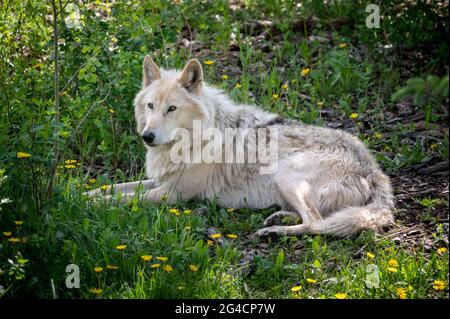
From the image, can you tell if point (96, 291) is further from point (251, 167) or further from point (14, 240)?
point (251, 167)

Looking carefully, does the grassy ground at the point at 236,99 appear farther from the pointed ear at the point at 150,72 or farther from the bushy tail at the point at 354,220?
the pointed ear at the point at 150,72

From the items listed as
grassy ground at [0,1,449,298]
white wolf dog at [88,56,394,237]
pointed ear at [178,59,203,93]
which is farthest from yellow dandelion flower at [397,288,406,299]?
pointed ear at [178,59,203,93]

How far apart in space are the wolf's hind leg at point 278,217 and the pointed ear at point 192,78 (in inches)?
50.2

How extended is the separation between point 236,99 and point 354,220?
240 centimetres

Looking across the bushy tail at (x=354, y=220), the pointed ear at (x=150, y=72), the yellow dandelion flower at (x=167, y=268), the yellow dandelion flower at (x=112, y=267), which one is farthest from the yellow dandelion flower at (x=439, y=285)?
the pointed ear at (x=150, y=72)

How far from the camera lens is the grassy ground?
4.07 m

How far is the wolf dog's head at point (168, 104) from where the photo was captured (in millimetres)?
5414

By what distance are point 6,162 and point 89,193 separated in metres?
0.82

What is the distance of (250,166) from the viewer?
226 inches

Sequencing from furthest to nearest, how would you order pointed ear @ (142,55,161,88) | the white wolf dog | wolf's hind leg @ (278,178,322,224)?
pointed ear @ (142,55,161,88) → the white wolf dog → wolf's hind leg @ (278,178,322,224)

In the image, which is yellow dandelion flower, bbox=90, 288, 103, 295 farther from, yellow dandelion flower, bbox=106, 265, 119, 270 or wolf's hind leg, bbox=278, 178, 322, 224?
wolf's hind leg, bbox=278, 178, 322, 224

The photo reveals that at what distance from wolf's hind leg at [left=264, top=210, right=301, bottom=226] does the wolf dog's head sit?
1066 millimetres
